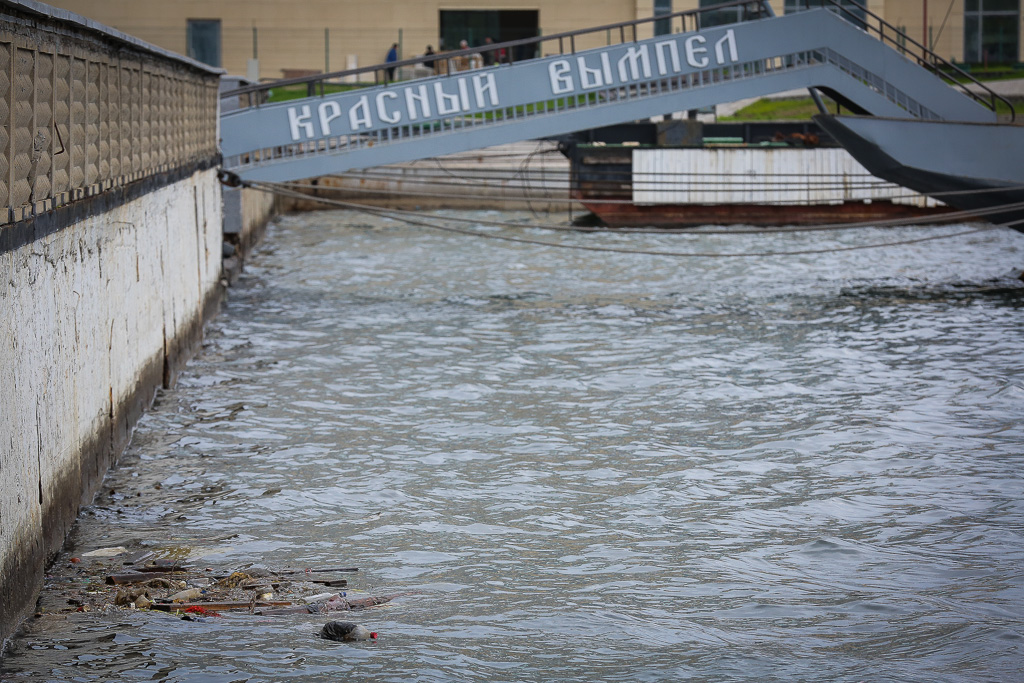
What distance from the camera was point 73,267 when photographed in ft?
25.1

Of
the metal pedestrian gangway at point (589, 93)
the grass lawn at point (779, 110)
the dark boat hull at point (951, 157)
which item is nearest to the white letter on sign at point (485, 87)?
the metal pedestrian gangway at point (589, 93)

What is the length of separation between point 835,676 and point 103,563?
4.00 meters

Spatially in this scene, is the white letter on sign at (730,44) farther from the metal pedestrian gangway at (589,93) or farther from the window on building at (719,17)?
the window on building at (719,17)

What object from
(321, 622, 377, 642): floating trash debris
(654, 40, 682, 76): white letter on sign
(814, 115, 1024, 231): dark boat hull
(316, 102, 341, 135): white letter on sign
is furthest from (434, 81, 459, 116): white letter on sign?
(321, 622, 377, 642): floating trash debris

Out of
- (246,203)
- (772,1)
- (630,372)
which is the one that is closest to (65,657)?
(630,372)

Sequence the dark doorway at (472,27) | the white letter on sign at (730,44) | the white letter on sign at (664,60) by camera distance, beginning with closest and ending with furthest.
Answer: the white letter on sign at (664,60), the white letter on sign at (730,44), the dark doorway at (472,27)

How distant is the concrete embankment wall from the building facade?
31.5m

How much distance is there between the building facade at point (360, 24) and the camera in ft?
141

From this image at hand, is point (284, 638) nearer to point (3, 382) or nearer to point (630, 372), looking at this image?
point (3, 382)

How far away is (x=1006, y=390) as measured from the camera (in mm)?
11242

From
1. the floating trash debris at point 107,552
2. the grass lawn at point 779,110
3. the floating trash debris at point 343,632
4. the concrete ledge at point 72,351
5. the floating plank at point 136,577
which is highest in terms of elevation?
the grass lawn at point 779,110

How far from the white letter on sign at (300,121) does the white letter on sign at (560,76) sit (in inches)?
137

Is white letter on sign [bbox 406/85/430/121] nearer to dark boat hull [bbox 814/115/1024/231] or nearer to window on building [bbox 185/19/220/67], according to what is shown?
dark boat hull [bbox 814/115/1024/231]

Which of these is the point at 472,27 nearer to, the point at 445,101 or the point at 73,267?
the point at 445,101
